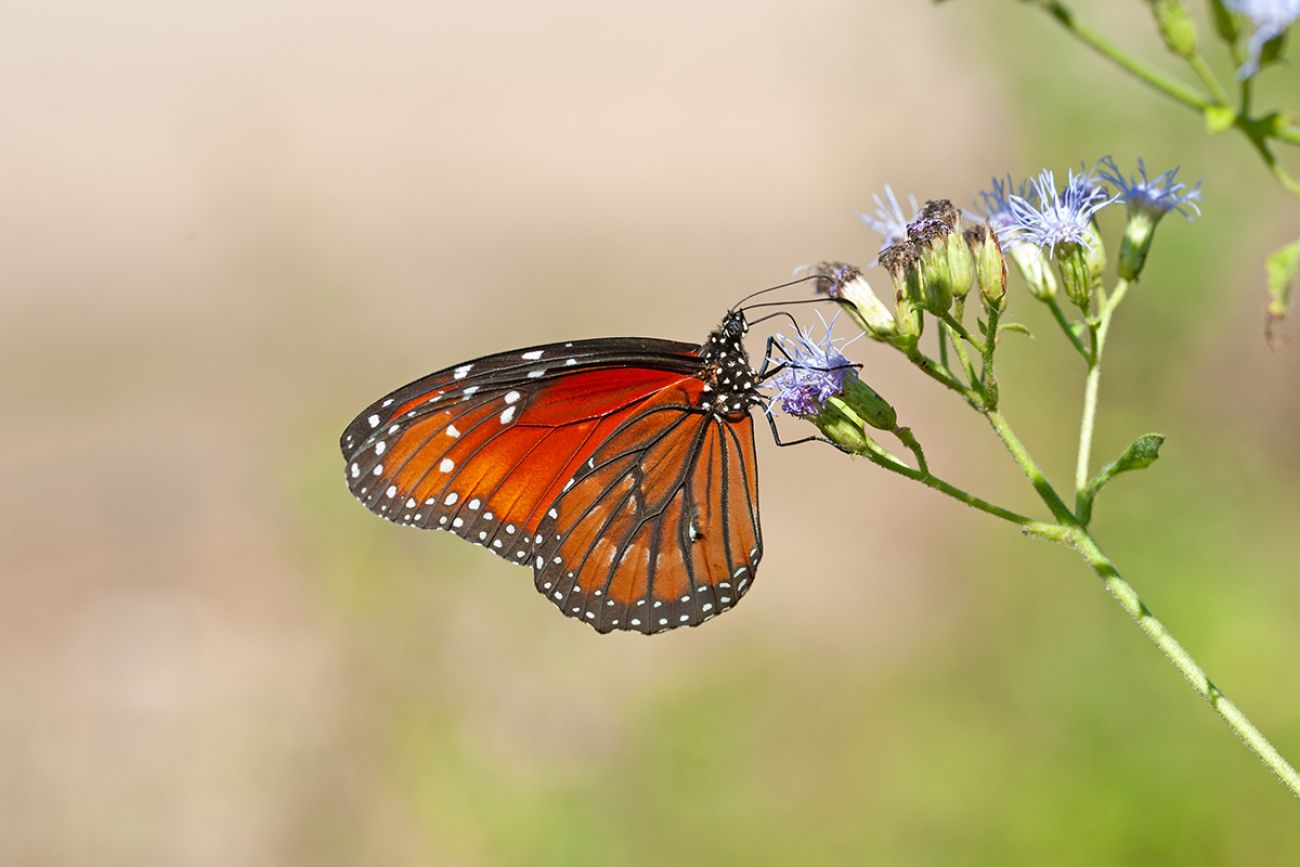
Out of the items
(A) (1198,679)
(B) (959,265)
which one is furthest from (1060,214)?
(A) (1198,679)

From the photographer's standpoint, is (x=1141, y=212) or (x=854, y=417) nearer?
(x=1141, y=212)

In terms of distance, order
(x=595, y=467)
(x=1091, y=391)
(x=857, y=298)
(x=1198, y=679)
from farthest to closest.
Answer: (x=595, y=467), (x=857, y=298), (x=1091, y=391), (x=1198, y=679)

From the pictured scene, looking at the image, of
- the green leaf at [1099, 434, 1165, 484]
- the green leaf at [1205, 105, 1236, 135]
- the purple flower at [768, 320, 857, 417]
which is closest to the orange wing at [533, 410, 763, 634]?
the purple flower at [768, 320, 857, 417]

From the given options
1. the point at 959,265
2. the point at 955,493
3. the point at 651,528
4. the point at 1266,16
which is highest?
the point at 651,528

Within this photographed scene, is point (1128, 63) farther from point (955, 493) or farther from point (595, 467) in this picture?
point (595, 467)

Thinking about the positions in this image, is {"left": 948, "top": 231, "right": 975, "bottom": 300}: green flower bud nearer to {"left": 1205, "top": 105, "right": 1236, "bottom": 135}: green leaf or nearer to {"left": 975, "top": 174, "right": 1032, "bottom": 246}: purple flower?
{"left": 975, "top": 174, "right": 1032, "bottom": 246}: purple flower

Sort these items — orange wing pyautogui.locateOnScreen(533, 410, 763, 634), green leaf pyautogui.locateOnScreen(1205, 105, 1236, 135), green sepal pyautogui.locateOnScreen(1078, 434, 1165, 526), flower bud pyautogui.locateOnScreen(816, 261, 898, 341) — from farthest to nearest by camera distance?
1. orange wing pyautogui.locateOnScreen(533, 410, 763, 634)
2. flower bud pyautogui.locateOnScreen(816, 261, 898, 341)
3. green sepal pyautogui.locateOnScreen(1078, 434, 1165, 526)
4. green leaf pyautogui.locateOnScreen(1205, 105, 1236, 135)

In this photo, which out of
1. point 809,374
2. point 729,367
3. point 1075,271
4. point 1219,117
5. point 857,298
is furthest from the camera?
point 729,367
